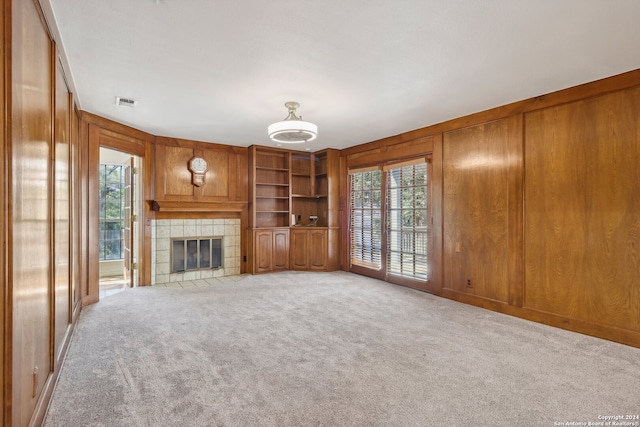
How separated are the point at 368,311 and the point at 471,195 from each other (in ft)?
6.50

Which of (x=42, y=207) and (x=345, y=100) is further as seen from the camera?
(x=345, y=100)

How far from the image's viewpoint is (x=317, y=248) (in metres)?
6.52

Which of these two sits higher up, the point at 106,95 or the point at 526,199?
the point at 106,95

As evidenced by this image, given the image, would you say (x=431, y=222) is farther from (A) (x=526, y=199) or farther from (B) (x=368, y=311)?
(B) (x=368, y=311)

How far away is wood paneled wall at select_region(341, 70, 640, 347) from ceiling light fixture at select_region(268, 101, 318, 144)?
202cm

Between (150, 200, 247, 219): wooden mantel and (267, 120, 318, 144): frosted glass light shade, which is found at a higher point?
(267, 120, 318, 144): frosted glass light shade

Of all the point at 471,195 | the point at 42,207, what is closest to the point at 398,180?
the point at 471,195

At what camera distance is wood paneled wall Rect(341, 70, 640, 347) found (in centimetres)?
298

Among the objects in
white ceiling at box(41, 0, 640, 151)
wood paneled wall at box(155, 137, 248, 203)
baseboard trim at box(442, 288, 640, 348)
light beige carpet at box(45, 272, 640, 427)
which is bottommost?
light beige carpet at box(45, 272, 640, 427)

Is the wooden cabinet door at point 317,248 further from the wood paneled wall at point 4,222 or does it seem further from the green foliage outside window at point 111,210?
the wood paneled wall at point 4,222

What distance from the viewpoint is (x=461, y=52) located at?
2545 mm

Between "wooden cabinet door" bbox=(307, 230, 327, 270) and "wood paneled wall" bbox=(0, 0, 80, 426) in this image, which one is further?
"wooden cabinet door" bbox=(307, 230, 327, 270)

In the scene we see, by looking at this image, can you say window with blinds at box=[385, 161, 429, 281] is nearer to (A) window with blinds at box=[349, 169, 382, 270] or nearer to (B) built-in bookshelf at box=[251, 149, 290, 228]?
(A) window with blinds at box=[349, 169, 382, 270]

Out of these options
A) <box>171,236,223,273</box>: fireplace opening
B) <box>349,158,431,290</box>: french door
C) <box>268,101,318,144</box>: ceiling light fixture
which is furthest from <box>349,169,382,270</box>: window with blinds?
<box>171,236,223,273</box>: fireplace opening
